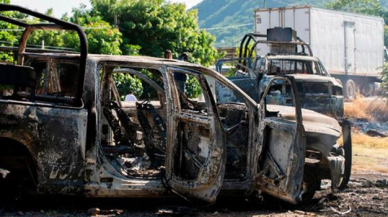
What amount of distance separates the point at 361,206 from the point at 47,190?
3576mm

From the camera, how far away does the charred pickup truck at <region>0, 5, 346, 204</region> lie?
6609mm

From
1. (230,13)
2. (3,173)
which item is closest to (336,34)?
(3,173)

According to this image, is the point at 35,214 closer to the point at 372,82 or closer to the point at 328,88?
the point at 328,88

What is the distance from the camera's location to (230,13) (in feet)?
557

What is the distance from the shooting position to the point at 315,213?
7438 mm

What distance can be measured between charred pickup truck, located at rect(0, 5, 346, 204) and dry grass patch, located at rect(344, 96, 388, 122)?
1714 cm

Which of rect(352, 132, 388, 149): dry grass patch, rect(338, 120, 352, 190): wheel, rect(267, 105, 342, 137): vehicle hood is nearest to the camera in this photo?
rect(267, 105, 342, 137): vehicle hood

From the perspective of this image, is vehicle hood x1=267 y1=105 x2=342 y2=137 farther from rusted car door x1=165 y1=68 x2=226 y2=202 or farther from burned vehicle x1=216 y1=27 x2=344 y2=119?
burned vehicle x1=216 y1=27 x2=344 y2=119

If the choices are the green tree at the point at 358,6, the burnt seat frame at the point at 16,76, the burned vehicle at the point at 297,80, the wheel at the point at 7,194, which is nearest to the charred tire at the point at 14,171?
the wheel at the point at 7,194

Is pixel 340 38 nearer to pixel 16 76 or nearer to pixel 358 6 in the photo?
pixel 16 76

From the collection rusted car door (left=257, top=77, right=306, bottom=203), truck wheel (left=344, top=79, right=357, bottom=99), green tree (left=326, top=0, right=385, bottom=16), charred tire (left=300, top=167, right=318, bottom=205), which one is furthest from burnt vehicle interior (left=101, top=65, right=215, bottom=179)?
green tree (left=326, top=0, right=385, bottom=16)

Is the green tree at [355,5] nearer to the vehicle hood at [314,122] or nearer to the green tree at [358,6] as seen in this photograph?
the green tree at [358,6]

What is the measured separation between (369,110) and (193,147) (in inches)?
779

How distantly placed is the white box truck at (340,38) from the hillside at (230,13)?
338 ft
